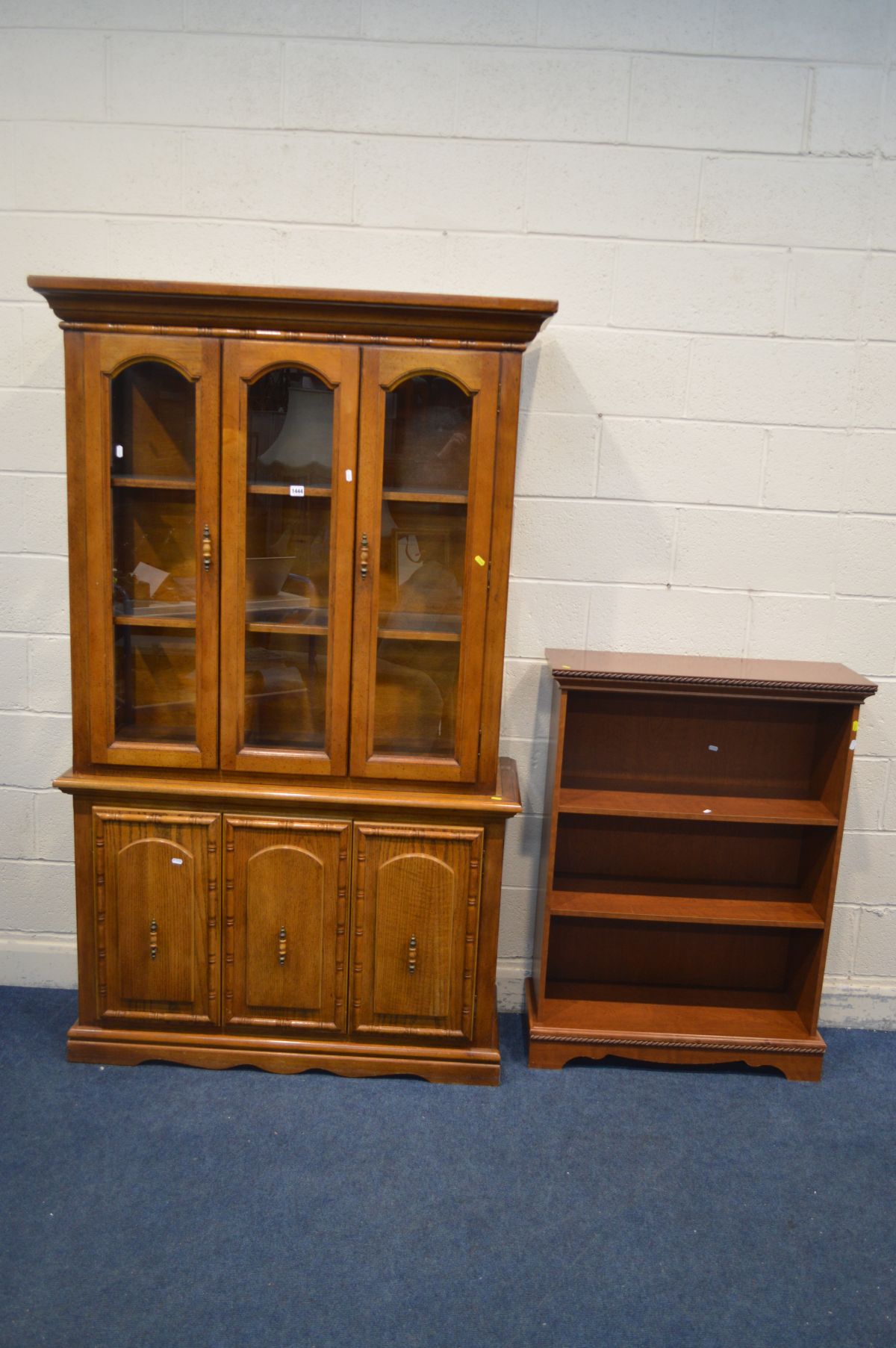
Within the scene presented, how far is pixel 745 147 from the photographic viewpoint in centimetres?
267

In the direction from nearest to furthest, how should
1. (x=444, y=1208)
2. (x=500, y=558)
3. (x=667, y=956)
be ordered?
1. (x=444, y=1208)
2. (x=500, y=558)
3. (x=667, y=956)

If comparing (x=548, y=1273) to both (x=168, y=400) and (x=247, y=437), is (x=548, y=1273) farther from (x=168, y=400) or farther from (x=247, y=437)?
(x=168, y=400)

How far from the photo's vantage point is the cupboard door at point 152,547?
242 cm

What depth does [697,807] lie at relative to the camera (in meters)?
2.76

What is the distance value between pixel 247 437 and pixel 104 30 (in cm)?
123

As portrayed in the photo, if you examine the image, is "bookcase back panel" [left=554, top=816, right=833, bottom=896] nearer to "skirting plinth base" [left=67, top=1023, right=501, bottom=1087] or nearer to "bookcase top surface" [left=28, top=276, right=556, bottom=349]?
"skirting plinth base" [left=67, top=1023, right=501, bottom=1087]

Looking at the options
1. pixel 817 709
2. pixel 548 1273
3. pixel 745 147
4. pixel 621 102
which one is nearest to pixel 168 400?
pixel 621 102

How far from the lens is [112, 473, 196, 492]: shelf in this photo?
8.16 feet

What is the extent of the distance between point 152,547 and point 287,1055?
1.42 meters

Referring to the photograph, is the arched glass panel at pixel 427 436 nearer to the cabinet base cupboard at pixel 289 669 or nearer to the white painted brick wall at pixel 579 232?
the cabinet base cupboard at pixel 289 669

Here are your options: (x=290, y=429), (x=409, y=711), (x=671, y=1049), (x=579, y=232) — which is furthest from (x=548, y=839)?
(x=579, y=232)

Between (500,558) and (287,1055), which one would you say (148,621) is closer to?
(500,558)

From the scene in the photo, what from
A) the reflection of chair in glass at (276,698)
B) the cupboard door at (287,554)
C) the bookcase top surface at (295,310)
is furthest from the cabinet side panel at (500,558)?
the reflection of chair in glass at (276,698)

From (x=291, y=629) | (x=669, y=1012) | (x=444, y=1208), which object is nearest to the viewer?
(x=444, y=1208)
